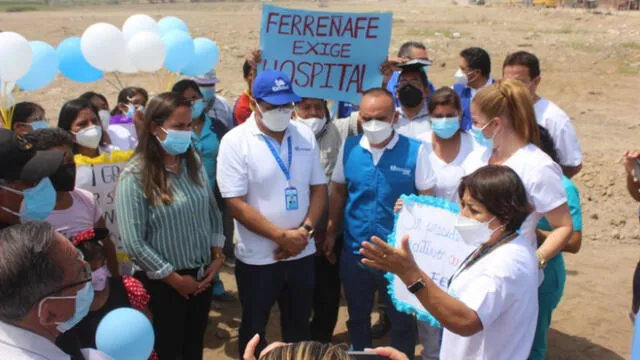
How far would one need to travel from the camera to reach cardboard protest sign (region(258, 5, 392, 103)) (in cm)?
514

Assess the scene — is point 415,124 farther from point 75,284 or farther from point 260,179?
point 75,284

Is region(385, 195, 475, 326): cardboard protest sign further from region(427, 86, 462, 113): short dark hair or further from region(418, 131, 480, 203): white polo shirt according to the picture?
region(427, 86, 462, 113): short dark hair

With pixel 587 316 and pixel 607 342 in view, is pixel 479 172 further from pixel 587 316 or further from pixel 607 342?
pixel 587 316

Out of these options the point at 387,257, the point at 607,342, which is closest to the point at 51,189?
the point at 387,257

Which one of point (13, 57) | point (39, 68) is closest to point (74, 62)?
point (39, 68)

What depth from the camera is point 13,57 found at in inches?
183

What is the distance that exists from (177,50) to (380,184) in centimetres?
250

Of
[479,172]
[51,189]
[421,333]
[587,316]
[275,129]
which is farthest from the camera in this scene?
[587,316]

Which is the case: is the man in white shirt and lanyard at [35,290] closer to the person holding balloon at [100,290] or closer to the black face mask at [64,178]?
the person holding balloon at [100,290]

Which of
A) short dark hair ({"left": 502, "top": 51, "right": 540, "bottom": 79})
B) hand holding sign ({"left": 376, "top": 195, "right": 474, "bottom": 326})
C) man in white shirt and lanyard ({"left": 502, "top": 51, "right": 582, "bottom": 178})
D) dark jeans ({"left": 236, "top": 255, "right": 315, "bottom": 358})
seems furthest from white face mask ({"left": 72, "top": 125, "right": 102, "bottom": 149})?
short dark hair ({"left": 502, "top": 51, "right": 540, "bottom": 79})

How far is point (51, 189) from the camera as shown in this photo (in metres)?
3.28

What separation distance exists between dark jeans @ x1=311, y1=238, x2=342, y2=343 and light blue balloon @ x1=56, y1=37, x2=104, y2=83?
2.94 meters

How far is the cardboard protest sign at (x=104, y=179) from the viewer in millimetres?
4195

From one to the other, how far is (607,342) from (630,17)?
3219 cm
